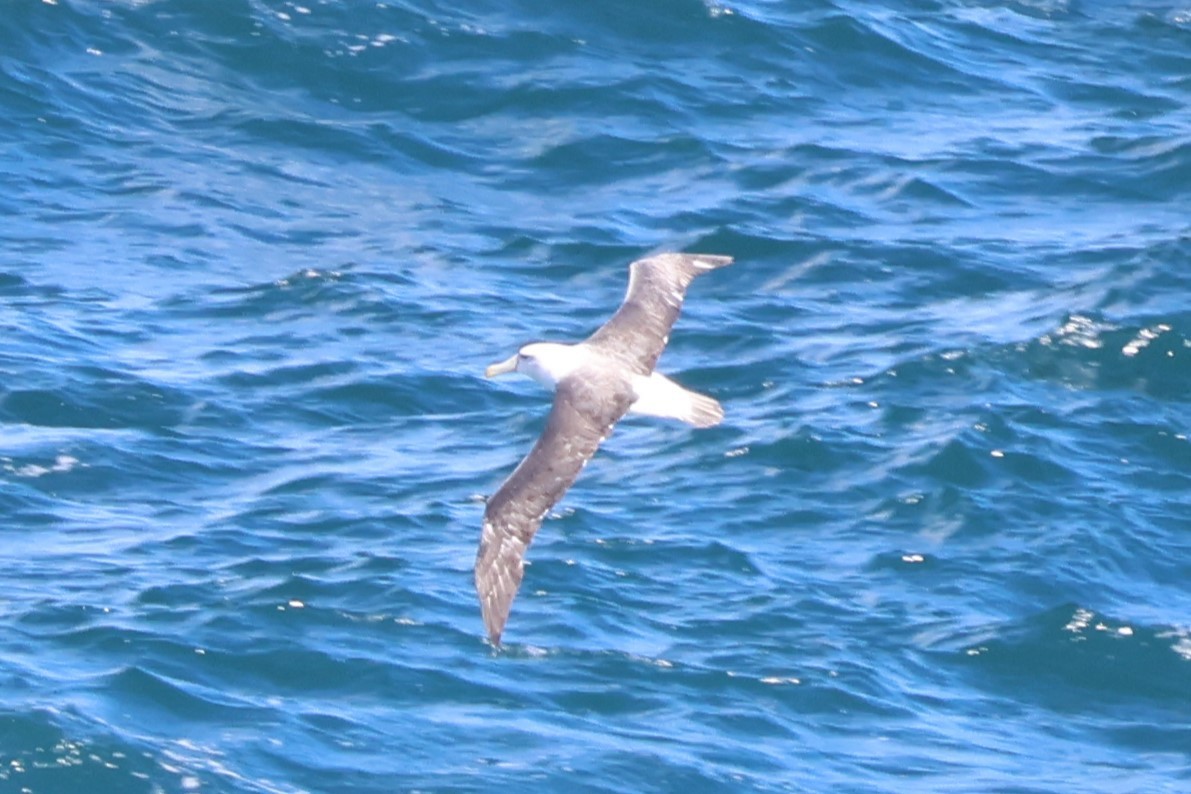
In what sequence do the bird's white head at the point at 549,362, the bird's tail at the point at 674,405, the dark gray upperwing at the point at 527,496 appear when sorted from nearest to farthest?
1. the dark gray upperwing at the point at 527,496
2. the bird's tail at the point at 674,405
3. the bird's white head at the point at 549,362

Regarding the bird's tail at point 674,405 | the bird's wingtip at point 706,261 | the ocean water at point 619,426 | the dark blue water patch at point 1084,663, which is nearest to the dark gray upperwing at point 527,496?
the bird's tail at point 674,405

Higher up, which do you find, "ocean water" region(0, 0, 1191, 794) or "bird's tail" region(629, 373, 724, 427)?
"bird's tail" region(629, 373, 724, 427)

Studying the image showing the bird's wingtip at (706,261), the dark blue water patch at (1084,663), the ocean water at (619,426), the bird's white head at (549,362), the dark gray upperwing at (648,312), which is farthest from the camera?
the bird's wingtip at (706,261)

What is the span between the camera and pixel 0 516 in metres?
12.8

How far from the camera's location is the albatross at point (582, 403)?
33.3ft

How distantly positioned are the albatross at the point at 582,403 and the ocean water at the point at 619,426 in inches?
43.0

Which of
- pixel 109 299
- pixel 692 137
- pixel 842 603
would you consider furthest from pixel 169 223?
pixel 842 603

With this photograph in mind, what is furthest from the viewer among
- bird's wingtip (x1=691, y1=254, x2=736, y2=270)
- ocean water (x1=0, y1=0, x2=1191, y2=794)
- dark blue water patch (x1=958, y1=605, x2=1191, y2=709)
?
bird's wingtip (x1=691, y1=254, x2=736, y2=270)

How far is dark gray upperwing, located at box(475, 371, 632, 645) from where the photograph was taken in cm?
1006

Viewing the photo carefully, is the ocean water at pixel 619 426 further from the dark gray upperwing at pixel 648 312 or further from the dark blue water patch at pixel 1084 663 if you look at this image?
the dark gray upperwing at pixel 648 312

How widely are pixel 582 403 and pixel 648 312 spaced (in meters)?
1.53

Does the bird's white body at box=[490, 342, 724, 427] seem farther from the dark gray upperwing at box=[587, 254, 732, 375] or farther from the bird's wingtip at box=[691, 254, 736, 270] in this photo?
the bird's wingtip at box=[691, 254, 736, 270]

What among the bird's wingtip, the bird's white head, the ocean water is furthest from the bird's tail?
the bird's wingtip

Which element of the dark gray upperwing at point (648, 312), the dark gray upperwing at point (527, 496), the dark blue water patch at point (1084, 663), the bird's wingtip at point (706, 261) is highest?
the bird's wingtip at point (706, 261)
